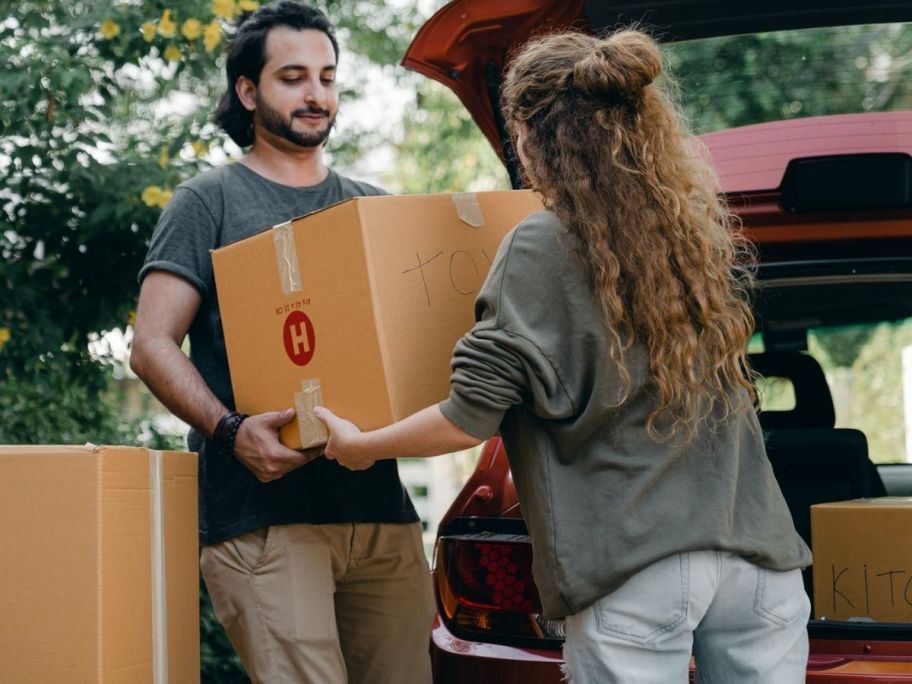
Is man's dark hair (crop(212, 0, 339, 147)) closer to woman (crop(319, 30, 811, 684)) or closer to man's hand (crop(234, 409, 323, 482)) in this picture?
man's hand (crop(234, 409, 323, 482))

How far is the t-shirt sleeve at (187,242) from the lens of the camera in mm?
2590

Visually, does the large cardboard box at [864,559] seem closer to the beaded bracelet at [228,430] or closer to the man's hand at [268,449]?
the man's hand at [268,449]

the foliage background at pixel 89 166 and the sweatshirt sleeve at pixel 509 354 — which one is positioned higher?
the foliage background at pixel 89 166

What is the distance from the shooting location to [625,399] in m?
1.91

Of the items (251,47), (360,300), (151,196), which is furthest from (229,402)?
(151,196)

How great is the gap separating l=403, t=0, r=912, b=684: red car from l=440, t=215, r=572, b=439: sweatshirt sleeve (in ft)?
1.99

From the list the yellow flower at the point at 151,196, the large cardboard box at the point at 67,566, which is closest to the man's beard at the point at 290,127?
the large cardboard box at the point at 67,566

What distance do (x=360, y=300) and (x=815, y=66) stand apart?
5.61 feet

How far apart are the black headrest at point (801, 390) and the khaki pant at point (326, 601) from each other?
127 centimetres

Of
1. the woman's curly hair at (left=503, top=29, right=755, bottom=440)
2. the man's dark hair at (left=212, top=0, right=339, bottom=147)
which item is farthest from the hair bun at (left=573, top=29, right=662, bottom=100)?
the man's dark hair at (left=212, top=0, right=339, bottom=147)

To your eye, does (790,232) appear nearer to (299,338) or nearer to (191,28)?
(299,338)

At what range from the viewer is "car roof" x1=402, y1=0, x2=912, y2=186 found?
2.70m

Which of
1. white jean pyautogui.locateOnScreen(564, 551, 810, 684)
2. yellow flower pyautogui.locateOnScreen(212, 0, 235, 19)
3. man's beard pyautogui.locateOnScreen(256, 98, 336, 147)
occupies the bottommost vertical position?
white jean pyautogui.locateOnScreen(564, 551, 810, 684)

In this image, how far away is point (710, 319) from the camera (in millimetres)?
1976
